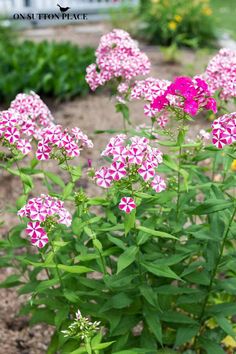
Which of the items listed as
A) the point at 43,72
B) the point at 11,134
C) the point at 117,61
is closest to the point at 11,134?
the point at 11,134

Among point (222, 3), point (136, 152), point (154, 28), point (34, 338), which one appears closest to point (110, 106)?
point (154, 28)

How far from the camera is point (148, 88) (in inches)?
104

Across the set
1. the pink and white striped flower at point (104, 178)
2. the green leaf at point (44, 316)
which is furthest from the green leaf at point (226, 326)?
the pink and white striped flower at point (104, 178)

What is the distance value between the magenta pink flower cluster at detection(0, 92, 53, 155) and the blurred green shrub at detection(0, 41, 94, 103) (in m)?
3.34

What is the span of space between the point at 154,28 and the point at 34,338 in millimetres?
5956

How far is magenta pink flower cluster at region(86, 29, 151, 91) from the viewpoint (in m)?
2.91

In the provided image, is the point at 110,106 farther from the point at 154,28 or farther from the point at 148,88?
the point at 148,88

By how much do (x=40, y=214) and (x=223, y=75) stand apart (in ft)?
3.75

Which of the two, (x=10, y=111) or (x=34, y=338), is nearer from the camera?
(x=10, y=111)

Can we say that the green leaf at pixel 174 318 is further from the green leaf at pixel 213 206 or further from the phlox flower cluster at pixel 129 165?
the phlox flower cluster at pixel 129 165

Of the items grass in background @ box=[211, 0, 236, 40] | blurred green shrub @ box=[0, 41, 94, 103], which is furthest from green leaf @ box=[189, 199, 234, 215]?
grass in background @ box=[211, 0, 236, 40]

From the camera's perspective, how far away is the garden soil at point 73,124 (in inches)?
133

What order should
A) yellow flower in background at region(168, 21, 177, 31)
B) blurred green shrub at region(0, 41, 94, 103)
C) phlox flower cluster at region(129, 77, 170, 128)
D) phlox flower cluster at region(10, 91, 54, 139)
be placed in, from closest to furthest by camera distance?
phlox flower cluster at region(129, 77, 170, 128) < phlox flower cluster at region(10, 91, 54, 139) < blurred green shrub at region(0, 41, 94, 103) < yellow flower in background at region(168, 21, 177, 31)

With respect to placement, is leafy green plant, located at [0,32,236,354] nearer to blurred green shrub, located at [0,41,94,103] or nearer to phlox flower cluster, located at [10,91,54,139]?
phlox flower cluster, located at [10,91,54,139]
